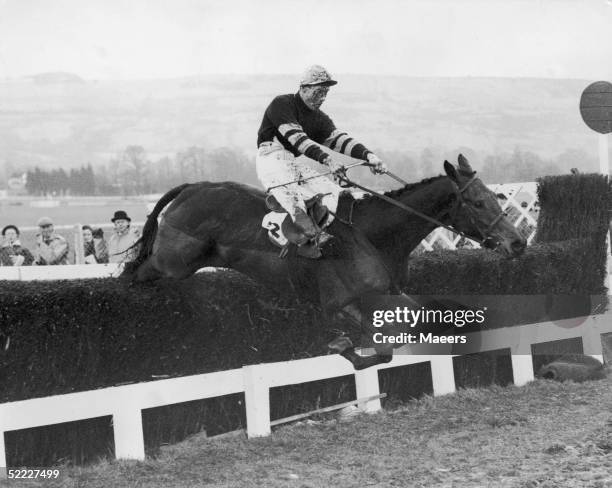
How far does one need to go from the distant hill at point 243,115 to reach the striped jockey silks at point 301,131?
23048 mm

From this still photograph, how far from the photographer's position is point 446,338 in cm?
855

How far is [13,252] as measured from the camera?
11.3 meters

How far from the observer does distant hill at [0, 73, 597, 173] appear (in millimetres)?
31375

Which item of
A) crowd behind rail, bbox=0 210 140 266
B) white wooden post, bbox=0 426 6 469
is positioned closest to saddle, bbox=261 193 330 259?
white wooden post, bbox=0 426 6 469

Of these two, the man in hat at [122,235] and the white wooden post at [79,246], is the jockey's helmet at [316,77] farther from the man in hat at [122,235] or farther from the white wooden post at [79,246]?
the white wooden post at [79,246]

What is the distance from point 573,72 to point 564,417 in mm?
25865

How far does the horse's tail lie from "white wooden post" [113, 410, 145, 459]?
1.53 meters

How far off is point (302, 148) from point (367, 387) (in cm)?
243

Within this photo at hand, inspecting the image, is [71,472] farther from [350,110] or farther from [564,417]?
[350,110]

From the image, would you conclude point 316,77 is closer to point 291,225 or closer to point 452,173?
point 291,225

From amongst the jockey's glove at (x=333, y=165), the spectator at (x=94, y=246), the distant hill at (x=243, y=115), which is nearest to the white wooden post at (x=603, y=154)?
the jockey's glove at (x=333, y=165)

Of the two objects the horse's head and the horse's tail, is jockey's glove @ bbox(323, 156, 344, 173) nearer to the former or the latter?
the horse's head

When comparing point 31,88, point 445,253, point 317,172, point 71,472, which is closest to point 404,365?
point 445,253

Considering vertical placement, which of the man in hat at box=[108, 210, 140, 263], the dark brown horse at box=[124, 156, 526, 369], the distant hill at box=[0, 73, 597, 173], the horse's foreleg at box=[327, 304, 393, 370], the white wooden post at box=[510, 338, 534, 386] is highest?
the distant hill at box=[0, 73, 597, 173]
